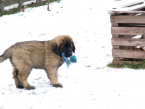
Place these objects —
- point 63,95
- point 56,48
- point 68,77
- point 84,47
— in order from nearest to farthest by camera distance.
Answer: point 63,95, point 56,48, point 68,77, point 84,47

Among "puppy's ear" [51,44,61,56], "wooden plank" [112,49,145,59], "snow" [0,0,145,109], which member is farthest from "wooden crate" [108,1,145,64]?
"puppy's ear" [51,44,61,56]

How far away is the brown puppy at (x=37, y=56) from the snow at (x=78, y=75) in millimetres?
318

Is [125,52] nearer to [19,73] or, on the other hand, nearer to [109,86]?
[109,86]

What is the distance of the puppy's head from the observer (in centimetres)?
539

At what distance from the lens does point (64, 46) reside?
5430 millimetres

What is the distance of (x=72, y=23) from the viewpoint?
12.2 m

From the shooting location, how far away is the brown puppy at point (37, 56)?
5.42m

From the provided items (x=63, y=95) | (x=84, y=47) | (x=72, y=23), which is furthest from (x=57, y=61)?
(x=72, y=23)

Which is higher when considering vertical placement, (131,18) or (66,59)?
(131,18)

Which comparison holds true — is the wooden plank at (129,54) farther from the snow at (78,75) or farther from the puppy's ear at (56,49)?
the puppy's ear at (56,49)

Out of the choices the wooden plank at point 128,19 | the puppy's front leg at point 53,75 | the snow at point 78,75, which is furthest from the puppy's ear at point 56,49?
the wooden plank at point 128,19

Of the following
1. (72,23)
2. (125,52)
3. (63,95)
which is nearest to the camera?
(63,95)

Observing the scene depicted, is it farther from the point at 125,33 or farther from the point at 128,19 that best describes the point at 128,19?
the point at 125,33

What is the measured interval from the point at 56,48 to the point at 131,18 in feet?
7.40
